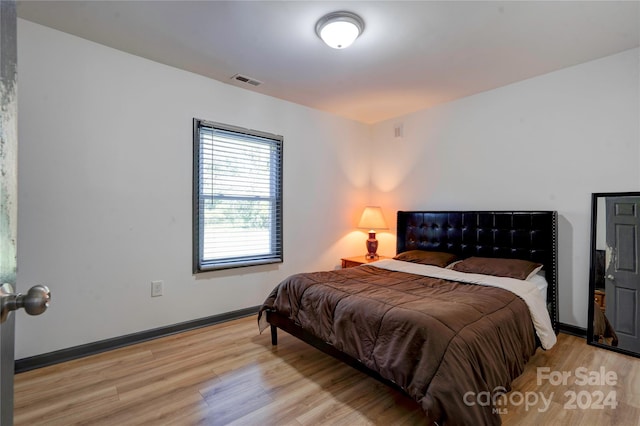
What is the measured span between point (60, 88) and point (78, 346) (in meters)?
2.01

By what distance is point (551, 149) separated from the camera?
2947 mm

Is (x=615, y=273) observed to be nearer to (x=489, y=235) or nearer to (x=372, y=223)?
(x=489, y=235)

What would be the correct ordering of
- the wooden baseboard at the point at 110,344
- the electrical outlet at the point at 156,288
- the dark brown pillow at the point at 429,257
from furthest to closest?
1. the dark brown pillow at the point at 429,257
2. the electrical outlet at the point at 156,288
3. the wooden baseboard at the point at 110,344

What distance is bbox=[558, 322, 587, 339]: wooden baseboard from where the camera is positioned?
275cm

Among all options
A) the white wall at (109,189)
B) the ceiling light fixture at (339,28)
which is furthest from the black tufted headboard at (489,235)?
the ceiling light fixture at (339,28)

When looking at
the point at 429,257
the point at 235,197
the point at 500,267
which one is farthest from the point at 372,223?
the point at 235,197

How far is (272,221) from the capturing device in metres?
3.60

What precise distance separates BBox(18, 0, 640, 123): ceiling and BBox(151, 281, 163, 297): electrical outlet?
202 centimetres

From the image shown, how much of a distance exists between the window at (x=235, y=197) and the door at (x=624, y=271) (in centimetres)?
312

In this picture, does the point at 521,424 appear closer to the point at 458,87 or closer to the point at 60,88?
the point at 458,87

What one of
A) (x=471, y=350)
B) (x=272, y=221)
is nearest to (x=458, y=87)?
(x=272, y=221)

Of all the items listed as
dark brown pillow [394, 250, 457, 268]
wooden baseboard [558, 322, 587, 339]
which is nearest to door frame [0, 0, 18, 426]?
dark brown pillow [394, 250, 457, 268]

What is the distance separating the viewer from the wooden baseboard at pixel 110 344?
2207mm

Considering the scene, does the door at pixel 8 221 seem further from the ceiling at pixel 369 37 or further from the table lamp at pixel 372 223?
the table lamp at pixel 372 223
